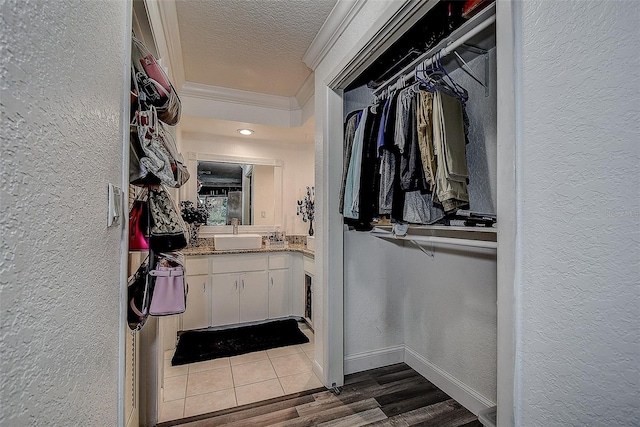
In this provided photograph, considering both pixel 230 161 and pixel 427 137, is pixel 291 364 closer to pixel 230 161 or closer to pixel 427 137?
pixel 427 137

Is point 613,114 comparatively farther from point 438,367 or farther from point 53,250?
point 438,367

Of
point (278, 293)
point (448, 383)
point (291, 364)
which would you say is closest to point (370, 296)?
point (448, 383)

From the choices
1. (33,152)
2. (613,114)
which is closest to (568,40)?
(613,114)

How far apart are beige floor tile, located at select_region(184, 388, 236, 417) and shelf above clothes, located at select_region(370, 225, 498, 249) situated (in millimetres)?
1459

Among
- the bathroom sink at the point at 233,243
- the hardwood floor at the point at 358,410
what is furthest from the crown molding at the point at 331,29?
the hardwood floor at the point at 358,410

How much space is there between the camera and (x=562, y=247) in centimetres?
70

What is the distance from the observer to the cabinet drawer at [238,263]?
3160mm

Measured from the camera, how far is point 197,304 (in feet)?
10.2

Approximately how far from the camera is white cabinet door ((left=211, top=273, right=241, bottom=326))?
3156 millimetres

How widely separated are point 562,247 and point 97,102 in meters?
1.18

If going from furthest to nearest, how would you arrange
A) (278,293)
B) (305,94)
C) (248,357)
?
(278,293), (305,94), (248,357)

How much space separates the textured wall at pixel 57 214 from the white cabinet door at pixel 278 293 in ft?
8.32

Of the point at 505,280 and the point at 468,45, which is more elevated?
the point at 468,45

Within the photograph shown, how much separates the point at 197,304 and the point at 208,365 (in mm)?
798
